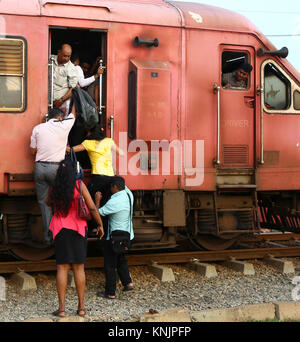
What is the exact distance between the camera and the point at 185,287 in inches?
289

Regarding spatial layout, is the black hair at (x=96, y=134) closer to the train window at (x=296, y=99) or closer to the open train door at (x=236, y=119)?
the open train door at (x=236, y=119)

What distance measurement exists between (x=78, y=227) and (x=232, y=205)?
3293mm

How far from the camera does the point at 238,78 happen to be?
829 cm

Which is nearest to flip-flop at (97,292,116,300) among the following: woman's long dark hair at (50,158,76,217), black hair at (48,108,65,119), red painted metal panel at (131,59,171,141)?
woman's long dark hair at (50,158,76,217)

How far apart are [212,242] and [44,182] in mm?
3285

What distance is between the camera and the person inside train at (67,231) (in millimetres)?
5734

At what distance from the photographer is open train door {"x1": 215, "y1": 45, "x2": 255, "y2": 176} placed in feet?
26.5

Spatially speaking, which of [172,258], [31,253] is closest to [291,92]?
[172,258]

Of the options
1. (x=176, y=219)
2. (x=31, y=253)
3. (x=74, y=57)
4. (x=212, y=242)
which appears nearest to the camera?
(x=176, y=219)

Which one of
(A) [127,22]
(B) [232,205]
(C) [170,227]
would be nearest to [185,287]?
(C) [170,227]

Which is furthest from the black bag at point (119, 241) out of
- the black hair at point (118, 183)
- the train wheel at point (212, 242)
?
the train wheel at point (212, 242)

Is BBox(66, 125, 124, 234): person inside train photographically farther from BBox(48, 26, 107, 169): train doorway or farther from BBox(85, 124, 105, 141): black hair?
BBox(48, 26, 107, 169): train doorway

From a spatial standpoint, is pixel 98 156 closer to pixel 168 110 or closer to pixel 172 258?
pixel 168 110
